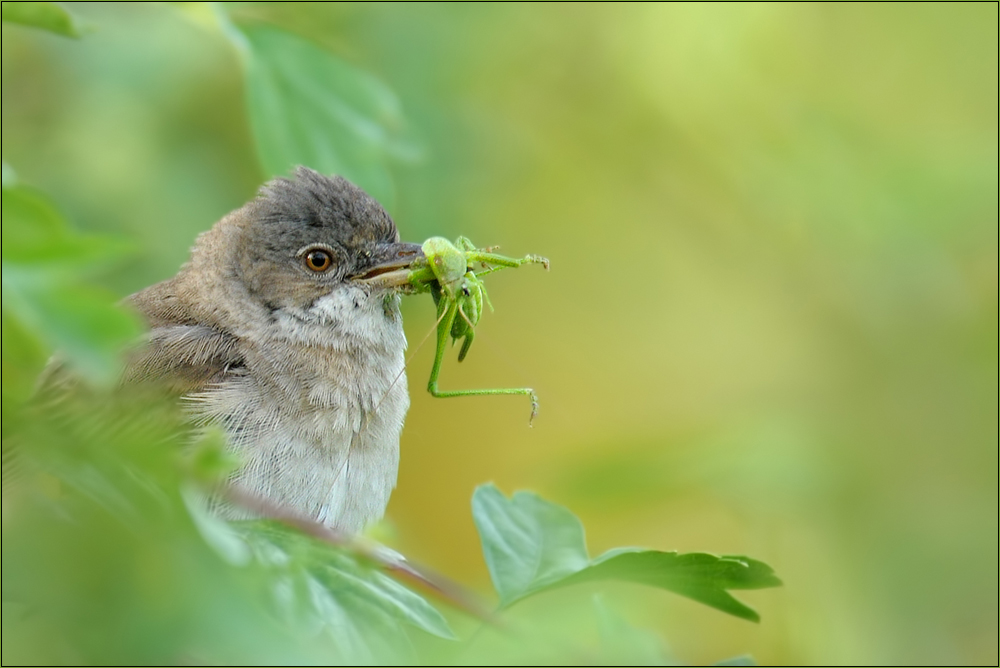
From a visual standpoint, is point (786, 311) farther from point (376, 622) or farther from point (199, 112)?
point (376, 622)

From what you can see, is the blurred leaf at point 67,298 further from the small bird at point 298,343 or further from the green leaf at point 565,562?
the small bird at point 298,343

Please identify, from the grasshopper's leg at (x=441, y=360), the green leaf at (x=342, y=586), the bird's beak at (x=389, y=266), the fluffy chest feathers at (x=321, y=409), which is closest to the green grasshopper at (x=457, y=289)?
the grasshopper's leg at (x=441, y=360)

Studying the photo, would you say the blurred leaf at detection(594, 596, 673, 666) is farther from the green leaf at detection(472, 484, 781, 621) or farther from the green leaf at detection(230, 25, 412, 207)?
the green leaf at detection(230, 25, 412, 207)

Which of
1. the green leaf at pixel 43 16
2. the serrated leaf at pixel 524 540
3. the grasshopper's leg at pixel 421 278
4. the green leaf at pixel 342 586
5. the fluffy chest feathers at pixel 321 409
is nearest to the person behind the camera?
the green leaf at pixel 342 586

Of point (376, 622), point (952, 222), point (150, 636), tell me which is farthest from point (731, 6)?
point (150, 636)

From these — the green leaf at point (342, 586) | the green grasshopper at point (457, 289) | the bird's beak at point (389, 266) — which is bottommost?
the green leaf at point (342, 586)

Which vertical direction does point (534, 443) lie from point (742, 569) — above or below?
above

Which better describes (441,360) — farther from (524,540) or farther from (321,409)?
(524,540)
